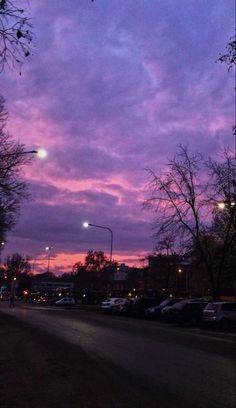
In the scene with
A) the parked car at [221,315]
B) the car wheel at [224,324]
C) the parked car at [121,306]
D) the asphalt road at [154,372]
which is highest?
the parked car at [121,306]

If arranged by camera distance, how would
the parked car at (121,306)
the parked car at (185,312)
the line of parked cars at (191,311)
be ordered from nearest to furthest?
the line of parked cars at (191,311) < the parked car at (185,312) < the parked car at (121,306)

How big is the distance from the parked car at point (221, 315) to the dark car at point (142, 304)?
37.7 ft

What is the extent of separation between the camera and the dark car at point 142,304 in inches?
1790

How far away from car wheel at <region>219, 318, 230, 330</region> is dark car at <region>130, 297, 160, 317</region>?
487 inches

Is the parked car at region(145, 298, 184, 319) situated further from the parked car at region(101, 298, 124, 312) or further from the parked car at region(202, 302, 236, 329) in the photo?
the parked car at region(202, 302, 236, 329)

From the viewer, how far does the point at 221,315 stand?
110 feet

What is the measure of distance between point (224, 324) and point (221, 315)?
0.56 meters

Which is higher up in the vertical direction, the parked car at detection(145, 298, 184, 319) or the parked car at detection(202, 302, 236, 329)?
the parked car at detection(145, 298, 184, 319)

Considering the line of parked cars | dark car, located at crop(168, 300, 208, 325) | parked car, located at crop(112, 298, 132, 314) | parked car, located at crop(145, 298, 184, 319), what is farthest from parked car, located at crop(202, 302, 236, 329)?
parked car, located at crop(112, 298, 132, 314)

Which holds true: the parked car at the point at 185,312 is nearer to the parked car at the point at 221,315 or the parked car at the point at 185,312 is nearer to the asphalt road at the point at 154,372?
the parked car at the point at 221,315

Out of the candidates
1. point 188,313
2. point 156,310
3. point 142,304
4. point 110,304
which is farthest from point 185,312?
point 110,304

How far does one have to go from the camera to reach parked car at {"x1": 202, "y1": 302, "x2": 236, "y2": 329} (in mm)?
33406

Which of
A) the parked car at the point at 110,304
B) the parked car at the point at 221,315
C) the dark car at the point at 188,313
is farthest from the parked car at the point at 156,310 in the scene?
the parked car at the point at 221,315

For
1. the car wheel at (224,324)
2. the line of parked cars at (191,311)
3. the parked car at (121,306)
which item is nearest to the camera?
the car wheel at (224,324)
